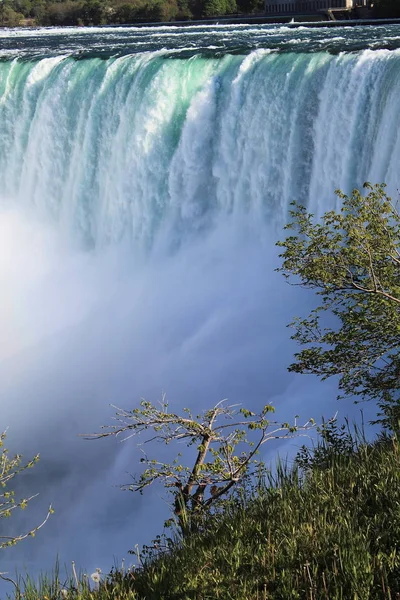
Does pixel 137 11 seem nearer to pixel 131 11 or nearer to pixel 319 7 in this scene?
pixel 131 11

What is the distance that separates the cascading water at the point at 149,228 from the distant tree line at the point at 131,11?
34355 mm

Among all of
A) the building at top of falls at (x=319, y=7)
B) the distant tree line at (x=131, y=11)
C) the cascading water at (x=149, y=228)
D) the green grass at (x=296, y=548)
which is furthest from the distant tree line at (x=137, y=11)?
the green grass at (x=296, y=548)

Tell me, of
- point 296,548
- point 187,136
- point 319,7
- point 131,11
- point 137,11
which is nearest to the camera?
point 296,548

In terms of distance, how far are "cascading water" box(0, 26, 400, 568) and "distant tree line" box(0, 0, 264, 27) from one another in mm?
34355

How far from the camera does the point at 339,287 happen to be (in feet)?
23.6

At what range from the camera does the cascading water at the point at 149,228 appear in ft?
38.8

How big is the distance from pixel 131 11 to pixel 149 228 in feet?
131

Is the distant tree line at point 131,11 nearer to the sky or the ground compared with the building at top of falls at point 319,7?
nearer to the sky

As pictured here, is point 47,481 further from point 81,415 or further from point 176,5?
point 176,5

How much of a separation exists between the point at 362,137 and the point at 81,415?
640cm

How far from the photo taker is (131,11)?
52625 millimetres

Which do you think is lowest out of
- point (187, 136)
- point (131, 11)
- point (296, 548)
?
point (296, 548)

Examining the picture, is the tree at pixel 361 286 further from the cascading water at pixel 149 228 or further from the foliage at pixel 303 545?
the cascading water at pixel 149 228

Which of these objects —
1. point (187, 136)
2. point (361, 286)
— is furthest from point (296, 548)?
point (187, 136)
